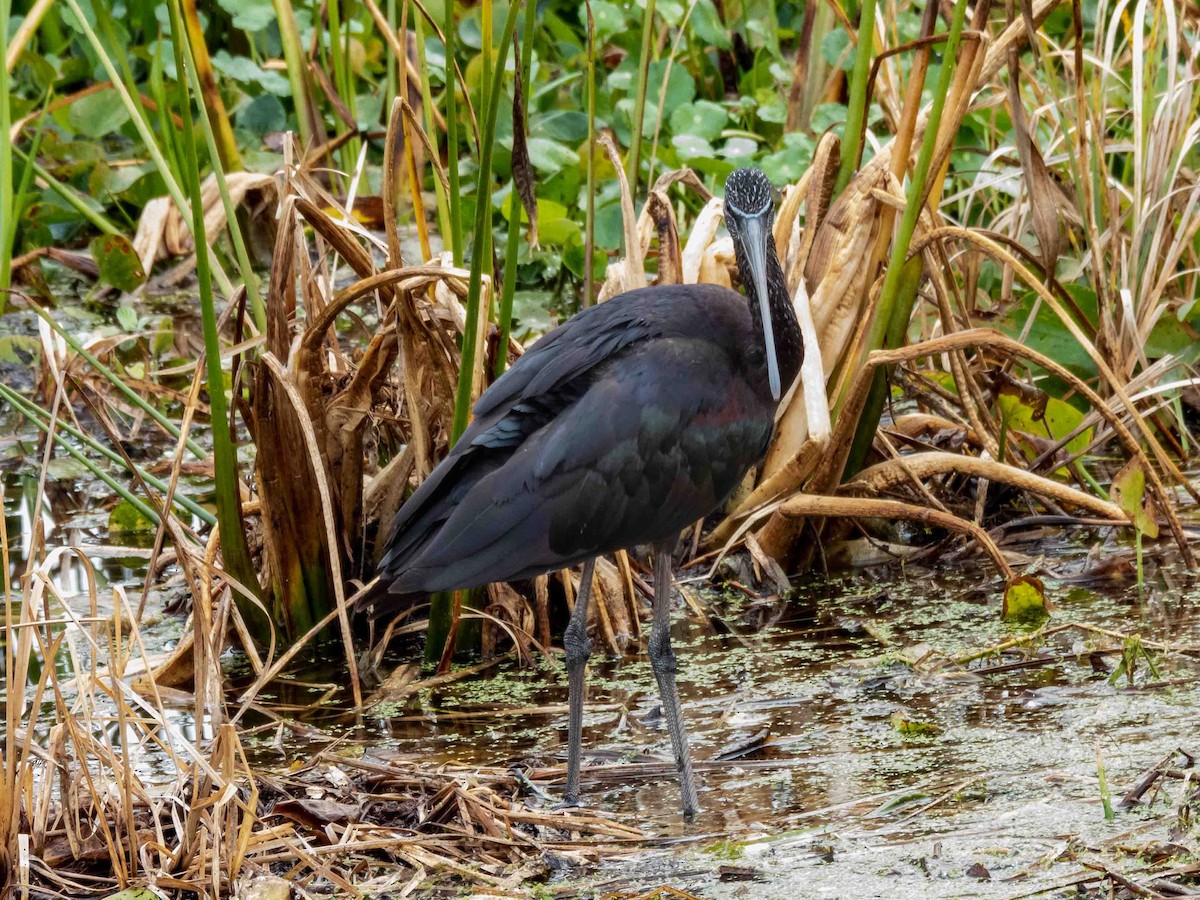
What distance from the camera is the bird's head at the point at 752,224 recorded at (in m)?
3.54

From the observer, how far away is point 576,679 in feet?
11.5

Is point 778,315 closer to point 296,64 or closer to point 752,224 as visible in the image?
point 752,224

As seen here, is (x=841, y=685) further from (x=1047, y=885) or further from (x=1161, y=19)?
(x=1161, y=19)

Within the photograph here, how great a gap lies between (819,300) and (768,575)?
2.61ft

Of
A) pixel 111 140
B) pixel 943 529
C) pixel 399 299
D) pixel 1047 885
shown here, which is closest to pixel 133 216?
pixel 111 140

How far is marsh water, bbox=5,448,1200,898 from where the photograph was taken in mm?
2764

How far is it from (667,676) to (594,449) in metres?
0.54

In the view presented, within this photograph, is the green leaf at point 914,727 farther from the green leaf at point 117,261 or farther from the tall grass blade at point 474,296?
the green leaf at point 117,261

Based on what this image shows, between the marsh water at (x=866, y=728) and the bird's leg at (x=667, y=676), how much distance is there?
0.21 ft

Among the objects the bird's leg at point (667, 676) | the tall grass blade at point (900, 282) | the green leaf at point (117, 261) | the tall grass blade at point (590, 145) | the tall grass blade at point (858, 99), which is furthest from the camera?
the green leaf at point (117, 261)

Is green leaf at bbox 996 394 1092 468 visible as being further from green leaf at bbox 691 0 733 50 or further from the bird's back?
green leaf at bbox 691 0 733 50

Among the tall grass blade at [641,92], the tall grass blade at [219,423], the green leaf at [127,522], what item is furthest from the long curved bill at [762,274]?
the green leaf at [127,522]

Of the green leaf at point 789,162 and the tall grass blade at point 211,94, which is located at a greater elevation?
the tall grass blade at point 211,94

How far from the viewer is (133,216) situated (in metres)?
7.38
